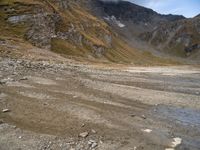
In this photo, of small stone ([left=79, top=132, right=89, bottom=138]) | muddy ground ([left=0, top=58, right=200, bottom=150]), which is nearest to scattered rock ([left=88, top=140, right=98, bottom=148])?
muddy ground ([left=0, top=58, right=200, bottom=150])

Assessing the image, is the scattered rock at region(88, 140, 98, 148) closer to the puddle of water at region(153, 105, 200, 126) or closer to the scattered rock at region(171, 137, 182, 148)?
the scattered rock at region(171, 137, 182, 148)

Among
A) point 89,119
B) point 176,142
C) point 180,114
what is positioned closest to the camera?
point 176,142

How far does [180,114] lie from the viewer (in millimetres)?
32469

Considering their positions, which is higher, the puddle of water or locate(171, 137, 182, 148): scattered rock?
locate(171, 137, 182, 148): scattered rock

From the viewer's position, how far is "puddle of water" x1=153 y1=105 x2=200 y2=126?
29.7 meters

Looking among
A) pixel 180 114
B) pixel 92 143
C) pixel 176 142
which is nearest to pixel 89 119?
pixel 92 143

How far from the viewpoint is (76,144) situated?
22.1 m

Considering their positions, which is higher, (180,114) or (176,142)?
(176,142)

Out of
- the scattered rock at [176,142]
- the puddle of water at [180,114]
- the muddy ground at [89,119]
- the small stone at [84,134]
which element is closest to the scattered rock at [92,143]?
the muddy ground at [89,119]

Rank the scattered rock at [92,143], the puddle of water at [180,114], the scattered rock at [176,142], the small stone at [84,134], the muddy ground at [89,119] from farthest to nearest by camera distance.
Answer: the puddle of water at [180,114]
the small stone at [84,134]
the scattered rock at [176,142]
the muddy ground at [89,119]
the scattered rock at [92,143]

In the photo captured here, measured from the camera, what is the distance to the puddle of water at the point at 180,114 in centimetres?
2966

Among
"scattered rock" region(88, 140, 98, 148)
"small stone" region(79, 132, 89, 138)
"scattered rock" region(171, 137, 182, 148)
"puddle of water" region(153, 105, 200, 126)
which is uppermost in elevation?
"small stone" region(79, 132, 89, 138)

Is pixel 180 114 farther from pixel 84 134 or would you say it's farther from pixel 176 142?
pixel 84 134

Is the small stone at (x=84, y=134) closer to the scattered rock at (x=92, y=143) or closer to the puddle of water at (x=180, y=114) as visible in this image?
the scattered rock at (x=92, y=143)
